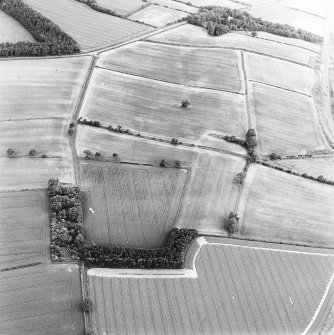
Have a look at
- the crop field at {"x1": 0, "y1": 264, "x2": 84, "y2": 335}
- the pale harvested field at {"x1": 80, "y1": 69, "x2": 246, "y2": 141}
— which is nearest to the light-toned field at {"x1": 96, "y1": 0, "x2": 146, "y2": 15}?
the pale harvested field at {"x1": 80, "y1": 69, "x2": 246, "y2": 141}

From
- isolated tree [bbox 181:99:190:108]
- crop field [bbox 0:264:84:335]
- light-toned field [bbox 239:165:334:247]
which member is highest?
isolated tree [bbox 181:99:190:108]

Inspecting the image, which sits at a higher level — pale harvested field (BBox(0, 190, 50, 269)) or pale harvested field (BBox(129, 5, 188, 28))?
pale harvested field (BBox(129, 5, 188, 28))

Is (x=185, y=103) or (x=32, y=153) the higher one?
(x=185, y=103)

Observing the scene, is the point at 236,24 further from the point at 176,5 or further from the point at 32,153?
the point at 32,153

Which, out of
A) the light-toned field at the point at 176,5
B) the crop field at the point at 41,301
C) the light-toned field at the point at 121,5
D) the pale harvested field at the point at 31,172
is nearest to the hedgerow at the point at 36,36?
the light-toned field at the point at 121,5

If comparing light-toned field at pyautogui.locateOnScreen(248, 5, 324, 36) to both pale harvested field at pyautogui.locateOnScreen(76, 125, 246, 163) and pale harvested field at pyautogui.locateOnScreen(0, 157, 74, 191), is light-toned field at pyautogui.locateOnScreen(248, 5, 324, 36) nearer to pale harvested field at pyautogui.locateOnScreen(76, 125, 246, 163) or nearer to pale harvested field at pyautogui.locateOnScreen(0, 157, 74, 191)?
pale harvested field at pyautogui.locateOnScreen(76, 125, 246, 163)

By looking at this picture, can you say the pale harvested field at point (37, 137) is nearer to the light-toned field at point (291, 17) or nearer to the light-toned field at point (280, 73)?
the light-toned field at point (280, 73)

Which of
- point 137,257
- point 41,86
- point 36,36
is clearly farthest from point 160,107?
point 137,257
